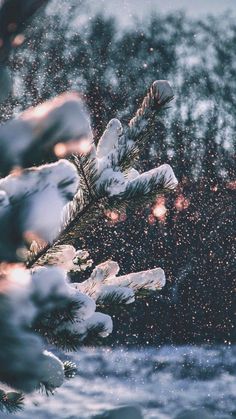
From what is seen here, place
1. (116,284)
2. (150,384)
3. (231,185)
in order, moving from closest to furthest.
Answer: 1. (116,284)
2. (150,384)
3. (231,185)

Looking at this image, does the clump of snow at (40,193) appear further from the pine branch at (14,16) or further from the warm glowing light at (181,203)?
the warm glowing light at (181,203)

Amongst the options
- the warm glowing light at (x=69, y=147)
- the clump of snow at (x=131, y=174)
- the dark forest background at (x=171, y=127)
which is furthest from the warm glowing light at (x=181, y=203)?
the warm glowing light at (x=69, y=147)

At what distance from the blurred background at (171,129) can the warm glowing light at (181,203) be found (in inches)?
0.9

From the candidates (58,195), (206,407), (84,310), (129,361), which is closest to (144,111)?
(58,195)

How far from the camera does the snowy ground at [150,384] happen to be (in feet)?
15.1

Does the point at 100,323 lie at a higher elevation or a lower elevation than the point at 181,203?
lower

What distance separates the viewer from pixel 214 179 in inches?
447

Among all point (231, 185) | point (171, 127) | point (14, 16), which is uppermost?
point (171, 127)

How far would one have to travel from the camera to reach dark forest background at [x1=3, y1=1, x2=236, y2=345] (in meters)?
9.70

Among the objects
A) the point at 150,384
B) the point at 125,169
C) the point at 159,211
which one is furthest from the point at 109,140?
the point at 159,211

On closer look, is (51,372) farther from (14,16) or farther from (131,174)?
(14,16)

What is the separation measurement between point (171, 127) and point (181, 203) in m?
2.24

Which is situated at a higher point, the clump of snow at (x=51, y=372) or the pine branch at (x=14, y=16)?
the pine branch at (x=14, y=16)

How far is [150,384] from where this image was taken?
593cm
